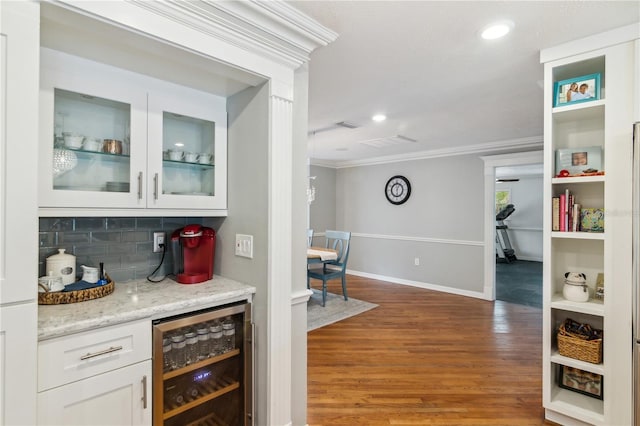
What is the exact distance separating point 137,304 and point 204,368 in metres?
0.48

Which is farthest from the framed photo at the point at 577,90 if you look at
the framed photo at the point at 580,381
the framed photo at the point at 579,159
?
the framed photo at the point at 580,381

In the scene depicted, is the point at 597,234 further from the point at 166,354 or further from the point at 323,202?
the point at 323,202

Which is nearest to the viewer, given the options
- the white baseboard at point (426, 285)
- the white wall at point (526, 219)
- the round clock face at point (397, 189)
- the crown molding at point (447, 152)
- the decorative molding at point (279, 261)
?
the decorative molding at point (279, 261)

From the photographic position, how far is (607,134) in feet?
5.88

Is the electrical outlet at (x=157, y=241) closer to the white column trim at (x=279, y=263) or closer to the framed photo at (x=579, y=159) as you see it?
the white column trim at (x=279, y=263)

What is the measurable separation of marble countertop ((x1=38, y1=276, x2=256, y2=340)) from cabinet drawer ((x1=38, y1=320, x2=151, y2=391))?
34 millimetres

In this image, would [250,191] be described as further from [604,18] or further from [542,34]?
[604,18]

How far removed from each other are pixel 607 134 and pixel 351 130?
8.44 feet

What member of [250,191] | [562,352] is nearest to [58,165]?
[250,191]

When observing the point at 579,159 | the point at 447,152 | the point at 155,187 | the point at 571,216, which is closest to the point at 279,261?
the point at 155,187

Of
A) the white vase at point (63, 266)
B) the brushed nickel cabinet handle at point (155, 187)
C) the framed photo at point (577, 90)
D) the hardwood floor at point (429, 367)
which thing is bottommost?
the hardwood floor at point (429, 367)

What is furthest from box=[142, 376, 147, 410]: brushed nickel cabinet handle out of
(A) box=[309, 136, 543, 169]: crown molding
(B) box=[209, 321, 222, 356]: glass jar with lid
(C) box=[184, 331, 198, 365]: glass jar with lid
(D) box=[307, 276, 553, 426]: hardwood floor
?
(A) box=[309, 136, 543, 169]: crown molding

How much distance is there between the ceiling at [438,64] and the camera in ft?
5.08

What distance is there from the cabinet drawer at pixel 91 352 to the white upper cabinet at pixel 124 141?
563 mm
